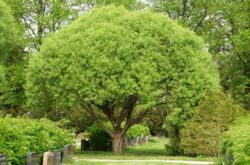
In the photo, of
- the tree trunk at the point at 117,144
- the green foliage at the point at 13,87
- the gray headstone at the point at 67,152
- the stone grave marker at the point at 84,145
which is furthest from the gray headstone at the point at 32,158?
the green foliage at the point at 13,87

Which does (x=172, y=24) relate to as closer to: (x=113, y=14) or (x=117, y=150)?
(x=113, y=14)

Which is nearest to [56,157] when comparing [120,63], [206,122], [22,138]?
[22,138]

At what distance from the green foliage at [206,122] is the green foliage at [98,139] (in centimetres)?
861

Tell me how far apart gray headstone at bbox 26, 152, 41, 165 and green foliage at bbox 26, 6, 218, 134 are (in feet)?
42.2

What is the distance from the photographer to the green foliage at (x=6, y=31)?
39125 millimetres

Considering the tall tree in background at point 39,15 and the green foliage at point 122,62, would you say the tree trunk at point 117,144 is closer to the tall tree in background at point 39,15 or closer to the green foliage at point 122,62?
the green foliage at point 122,62

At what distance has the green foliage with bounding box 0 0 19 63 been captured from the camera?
3912 cm

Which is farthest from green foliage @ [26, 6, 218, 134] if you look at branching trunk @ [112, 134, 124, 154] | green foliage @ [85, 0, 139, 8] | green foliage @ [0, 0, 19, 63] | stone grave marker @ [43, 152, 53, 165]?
stone grave marker @ [43, 152, 53, 165]

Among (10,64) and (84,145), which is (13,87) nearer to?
(10,64)

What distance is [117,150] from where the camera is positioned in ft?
109

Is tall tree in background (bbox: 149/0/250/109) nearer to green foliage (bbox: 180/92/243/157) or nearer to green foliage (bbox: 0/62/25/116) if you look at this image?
green foliage (bbox: 180/92/243/157)

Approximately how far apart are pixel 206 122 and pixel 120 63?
19.4ft

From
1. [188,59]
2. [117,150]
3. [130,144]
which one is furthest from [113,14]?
[130,144]

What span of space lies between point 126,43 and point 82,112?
9.79 m
